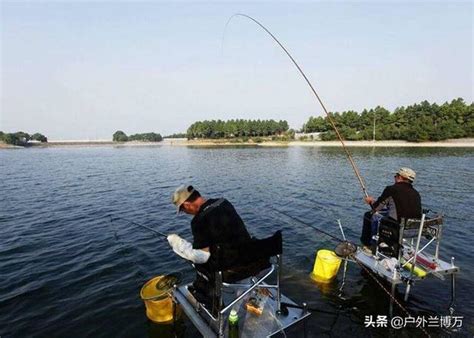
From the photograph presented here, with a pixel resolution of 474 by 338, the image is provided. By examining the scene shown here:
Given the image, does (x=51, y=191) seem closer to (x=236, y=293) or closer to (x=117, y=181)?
(x=117, y=181)

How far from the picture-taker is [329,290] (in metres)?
7.76

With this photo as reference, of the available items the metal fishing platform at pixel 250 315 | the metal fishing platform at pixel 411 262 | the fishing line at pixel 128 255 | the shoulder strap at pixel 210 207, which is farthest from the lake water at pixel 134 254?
the shoulder strap at pixel 210 207

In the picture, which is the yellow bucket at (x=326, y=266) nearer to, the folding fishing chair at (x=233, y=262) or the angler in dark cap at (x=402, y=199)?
the angler in dark cap at (x=402, y=199)

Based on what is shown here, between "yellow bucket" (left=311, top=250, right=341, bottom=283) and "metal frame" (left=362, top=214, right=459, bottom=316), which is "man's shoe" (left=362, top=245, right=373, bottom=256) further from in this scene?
"yellow bucket" (left=311, top=250, right=341, bottom=283)

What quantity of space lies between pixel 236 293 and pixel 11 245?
10302 millimetres

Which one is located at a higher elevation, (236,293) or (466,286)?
(236,293)

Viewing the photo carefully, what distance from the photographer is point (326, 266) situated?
8.06m

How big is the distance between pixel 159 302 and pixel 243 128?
149 m

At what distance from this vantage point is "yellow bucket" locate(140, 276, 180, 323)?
241 inches

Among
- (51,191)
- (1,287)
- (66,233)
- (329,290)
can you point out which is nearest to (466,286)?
(329,290)

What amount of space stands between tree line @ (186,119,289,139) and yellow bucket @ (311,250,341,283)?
144 meters

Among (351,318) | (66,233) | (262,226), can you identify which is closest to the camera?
→ (351,318)

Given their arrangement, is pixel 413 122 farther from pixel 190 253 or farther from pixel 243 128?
pixel 190 253

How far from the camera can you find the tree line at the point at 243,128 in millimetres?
150875
